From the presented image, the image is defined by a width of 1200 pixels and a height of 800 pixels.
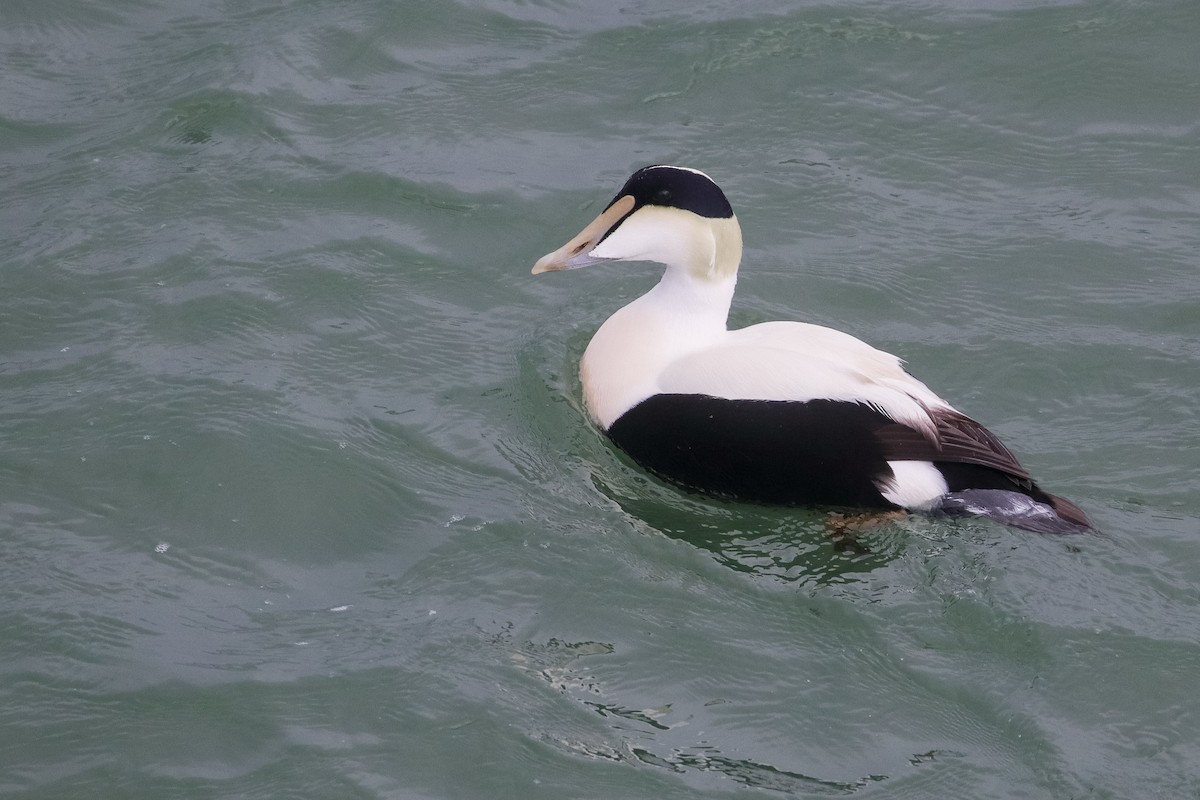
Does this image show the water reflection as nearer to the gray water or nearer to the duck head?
the gray water

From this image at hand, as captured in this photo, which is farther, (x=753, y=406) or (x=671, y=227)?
(x=671, y=227)

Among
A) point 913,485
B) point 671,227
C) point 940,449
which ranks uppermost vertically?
point 671,227

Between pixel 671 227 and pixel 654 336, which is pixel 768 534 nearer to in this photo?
pixel 654 336

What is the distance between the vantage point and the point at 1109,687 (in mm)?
3529

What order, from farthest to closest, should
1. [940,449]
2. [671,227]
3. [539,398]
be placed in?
[539,398] < [671,227] < [940,449]

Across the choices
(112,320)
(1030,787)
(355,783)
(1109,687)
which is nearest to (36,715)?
(355,783)

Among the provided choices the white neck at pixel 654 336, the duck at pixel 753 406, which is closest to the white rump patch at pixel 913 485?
the duck at pixel 753 406

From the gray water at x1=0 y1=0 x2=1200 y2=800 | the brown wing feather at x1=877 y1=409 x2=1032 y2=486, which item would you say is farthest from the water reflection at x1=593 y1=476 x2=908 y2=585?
the brown wing feather at x1=877 y1=409 x2=1032 y2=486

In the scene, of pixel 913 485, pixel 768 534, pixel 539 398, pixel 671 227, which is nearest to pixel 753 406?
pixel 768 534

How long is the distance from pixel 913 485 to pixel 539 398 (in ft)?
4.17

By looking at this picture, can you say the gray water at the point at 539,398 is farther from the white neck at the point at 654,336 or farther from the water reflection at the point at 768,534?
the white neck at the point at 654,336

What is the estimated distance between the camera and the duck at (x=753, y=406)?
4.05m

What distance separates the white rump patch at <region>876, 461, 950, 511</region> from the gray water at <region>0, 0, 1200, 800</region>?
8 centimetres

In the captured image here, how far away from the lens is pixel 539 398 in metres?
4.72
